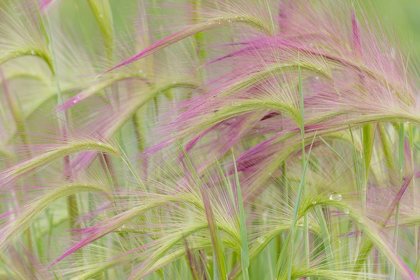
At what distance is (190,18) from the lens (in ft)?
2.19

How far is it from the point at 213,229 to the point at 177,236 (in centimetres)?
6

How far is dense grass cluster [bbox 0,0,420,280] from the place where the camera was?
54 cm

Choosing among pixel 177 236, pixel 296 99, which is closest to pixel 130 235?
pixel 177 236

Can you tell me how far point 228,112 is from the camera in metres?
0.56

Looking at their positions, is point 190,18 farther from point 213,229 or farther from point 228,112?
point 213,229

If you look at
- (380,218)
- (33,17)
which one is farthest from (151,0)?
(380,218)

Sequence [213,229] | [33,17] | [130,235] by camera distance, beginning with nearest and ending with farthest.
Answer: [213,229] → [130,235] → [33,17]

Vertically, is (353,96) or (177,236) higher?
(353,96)

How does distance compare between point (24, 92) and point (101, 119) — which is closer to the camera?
point (101, 119)

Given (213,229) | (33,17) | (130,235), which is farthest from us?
(33,17)

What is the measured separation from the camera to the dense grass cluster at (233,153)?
54 centimetres

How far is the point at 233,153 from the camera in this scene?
0.60 meters

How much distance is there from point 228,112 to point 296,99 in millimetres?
67

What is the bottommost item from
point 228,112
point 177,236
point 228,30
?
point 177,236
